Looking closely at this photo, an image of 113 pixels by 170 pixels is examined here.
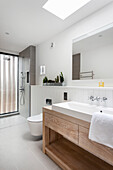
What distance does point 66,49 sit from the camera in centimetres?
212

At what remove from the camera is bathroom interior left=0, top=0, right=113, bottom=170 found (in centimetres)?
115

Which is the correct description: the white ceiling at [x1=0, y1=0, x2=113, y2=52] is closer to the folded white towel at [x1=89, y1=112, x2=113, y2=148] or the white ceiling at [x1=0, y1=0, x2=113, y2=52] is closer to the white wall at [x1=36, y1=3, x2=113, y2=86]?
the white wall at [x1=36, y1=3, x2=113, y2=86]

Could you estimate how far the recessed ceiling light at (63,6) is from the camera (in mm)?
1522

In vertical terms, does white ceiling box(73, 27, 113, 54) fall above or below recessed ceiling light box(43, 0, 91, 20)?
below

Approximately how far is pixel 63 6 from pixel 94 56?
38.8 inches

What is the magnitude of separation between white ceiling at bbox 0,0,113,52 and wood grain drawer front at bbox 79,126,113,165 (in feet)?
5.74

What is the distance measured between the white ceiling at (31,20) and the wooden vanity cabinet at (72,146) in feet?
5.28

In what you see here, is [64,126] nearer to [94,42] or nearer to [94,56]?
[94,56]

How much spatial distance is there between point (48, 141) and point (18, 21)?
7.41ft

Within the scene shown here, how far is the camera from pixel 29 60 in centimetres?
306

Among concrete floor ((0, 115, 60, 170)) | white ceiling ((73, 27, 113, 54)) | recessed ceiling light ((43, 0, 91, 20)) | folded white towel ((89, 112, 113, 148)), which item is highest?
recessed ceiling light ((43, 0, 91, 20))

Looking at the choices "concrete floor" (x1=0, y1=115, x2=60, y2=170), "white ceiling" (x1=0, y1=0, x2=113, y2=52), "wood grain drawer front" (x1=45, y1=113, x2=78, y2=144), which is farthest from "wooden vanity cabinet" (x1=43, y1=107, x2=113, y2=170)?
"white ceiling" (x1=0, y1=0, x2=113, y2=52)

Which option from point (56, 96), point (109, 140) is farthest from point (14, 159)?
point (109, 140)

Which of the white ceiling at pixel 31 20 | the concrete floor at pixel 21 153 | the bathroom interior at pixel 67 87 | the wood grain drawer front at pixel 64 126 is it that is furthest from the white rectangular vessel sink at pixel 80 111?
the white ceiling at pixel 31 20
